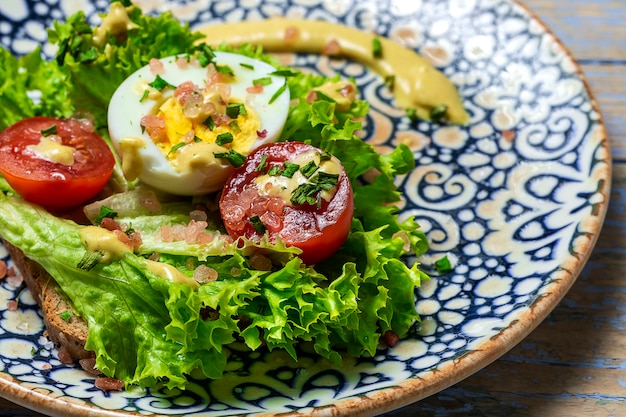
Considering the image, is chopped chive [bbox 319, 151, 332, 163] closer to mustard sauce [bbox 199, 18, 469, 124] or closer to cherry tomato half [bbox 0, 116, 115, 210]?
cherry tomato half [bbox 0, 116, 115, 210]

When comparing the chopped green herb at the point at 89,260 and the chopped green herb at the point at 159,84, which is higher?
the chopped green herb at the point at 159,84

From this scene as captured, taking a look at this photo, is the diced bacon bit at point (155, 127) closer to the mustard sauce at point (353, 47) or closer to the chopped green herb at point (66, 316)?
the chopped green herb at point (66, 316)

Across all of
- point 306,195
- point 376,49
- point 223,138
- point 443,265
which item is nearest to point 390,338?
point 443,265

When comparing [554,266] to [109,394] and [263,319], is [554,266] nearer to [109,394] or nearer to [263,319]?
[263,319]

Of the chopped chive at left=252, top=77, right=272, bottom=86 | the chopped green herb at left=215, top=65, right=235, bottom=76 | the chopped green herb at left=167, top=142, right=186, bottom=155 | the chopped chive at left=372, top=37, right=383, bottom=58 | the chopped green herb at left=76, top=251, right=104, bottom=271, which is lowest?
the chopped green herb at left=76, top=251, right=104, bottom=271

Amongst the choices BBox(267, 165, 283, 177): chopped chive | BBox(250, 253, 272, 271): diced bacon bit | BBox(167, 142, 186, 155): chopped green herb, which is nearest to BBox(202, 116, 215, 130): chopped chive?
BBox(167, 142, 186, 155): chopped green herb

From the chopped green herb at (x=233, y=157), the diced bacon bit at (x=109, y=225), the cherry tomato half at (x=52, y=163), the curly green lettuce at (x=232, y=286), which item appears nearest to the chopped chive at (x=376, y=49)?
the curly green lettuce at (x=232, y=286)
